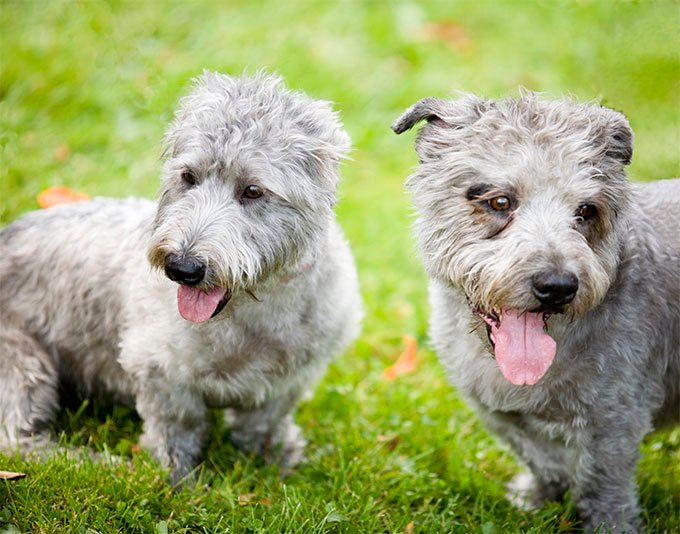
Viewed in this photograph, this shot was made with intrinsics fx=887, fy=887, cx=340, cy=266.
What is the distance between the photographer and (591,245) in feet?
12.6

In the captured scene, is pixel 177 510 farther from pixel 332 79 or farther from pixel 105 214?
pixel 332 79

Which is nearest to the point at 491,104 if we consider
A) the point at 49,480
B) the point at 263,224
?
the point at 263,224

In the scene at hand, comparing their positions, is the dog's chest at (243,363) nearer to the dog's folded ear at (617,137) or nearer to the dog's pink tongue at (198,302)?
the dog's pink tongue at (198,302)

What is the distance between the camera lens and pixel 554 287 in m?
3.55

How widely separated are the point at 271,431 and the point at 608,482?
1.86 meters

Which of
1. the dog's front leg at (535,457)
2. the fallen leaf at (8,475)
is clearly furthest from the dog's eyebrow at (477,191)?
the fallen leaf at (8,475)

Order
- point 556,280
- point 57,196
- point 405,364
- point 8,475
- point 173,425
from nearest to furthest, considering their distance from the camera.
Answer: point 556,280 < point 8,475 < point 173,425 < point 405,364 < point 57,196

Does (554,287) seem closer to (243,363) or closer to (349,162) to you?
(243,363)

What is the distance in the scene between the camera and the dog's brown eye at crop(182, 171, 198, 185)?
417 centimetres

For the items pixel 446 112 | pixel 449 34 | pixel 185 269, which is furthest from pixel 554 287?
pixel 449 34

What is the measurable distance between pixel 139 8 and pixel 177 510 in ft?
19.9

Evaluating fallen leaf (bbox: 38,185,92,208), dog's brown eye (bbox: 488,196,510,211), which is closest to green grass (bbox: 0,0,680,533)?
fallen leaf (bbox: 38,185,92,208)

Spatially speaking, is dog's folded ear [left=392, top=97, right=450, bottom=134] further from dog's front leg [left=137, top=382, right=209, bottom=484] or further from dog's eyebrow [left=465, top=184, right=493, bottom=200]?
dog's front leg [left=137, top=382, right=209, bottom=484]

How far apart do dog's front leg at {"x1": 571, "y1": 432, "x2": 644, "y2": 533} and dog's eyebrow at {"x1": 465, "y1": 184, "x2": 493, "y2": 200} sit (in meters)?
1.23
